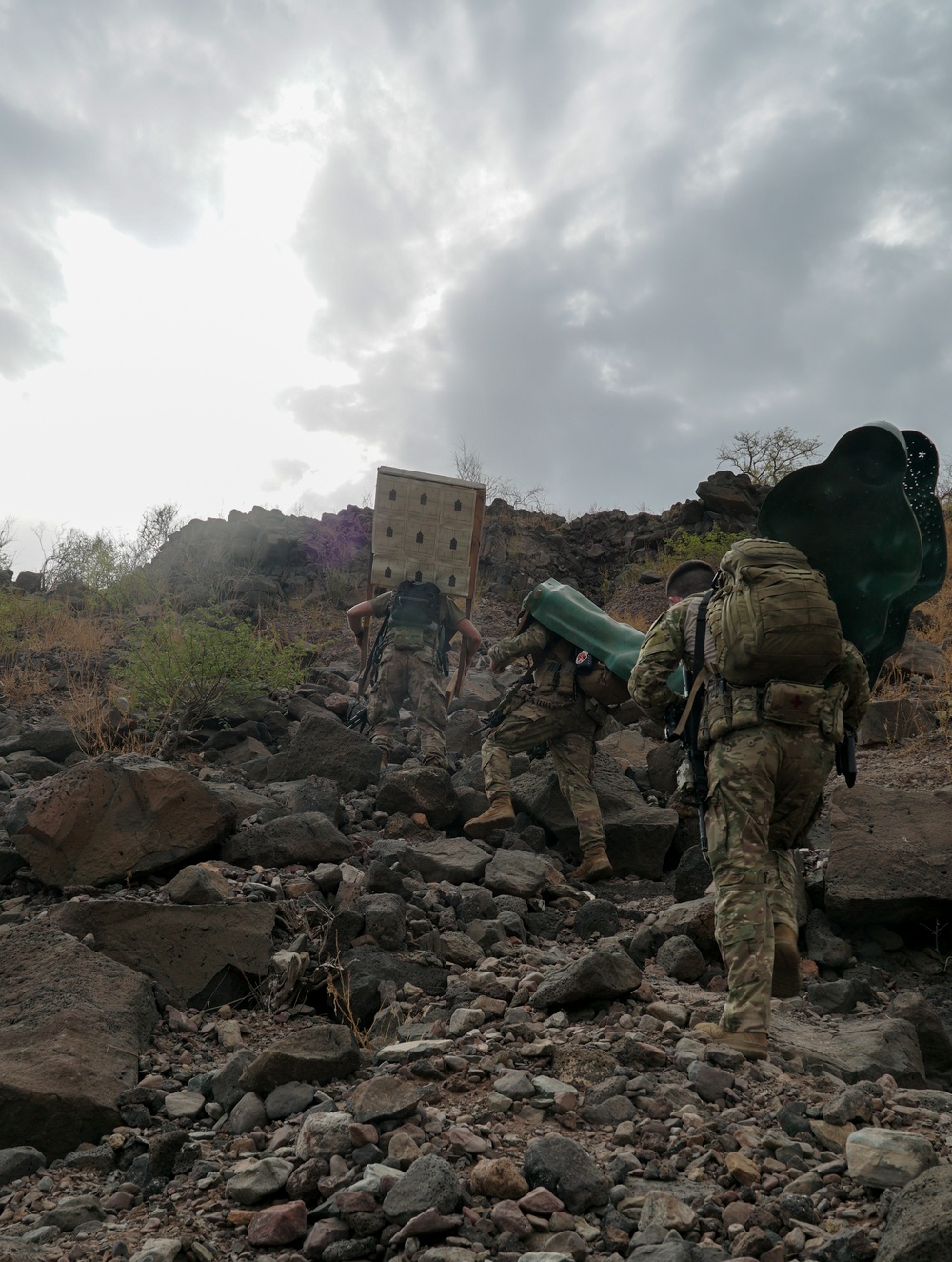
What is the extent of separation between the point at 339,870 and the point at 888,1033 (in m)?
2.58

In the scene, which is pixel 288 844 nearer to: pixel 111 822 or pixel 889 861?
pixel 111 822

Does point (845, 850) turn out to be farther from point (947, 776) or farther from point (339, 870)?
point (339, 870)

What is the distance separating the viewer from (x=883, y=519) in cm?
379

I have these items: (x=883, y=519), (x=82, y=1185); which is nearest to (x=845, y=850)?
(x=883, y=519)

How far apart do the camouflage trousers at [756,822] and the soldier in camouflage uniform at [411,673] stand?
14.0ft

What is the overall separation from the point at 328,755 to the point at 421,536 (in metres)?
2.64

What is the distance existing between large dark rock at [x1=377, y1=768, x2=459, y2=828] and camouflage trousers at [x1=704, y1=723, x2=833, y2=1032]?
9.46 feet

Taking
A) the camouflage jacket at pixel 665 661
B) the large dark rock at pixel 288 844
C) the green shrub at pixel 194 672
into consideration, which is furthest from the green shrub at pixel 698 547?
the camouflage jacket at pixel 665 661

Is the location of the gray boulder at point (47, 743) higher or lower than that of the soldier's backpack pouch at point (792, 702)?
lower

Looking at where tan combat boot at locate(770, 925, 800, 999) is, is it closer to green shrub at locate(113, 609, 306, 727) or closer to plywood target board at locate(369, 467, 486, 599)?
green shrub at locate(113, 609, 306, 727)

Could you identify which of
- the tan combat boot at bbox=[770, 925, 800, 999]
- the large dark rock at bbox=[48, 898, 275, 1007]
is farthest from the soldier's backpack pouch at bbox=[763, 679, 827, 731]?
the large dark rock at bbox=[48, 898, 275, 1007]

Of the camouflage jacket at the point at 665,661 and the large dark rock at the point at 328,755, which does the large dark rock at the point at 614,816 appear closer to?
the large dark rock at the point at 328,755

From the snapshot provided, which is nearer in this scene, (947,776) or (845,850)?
(845,850)

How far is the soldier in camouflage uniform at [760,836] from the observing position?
10.1 feet
